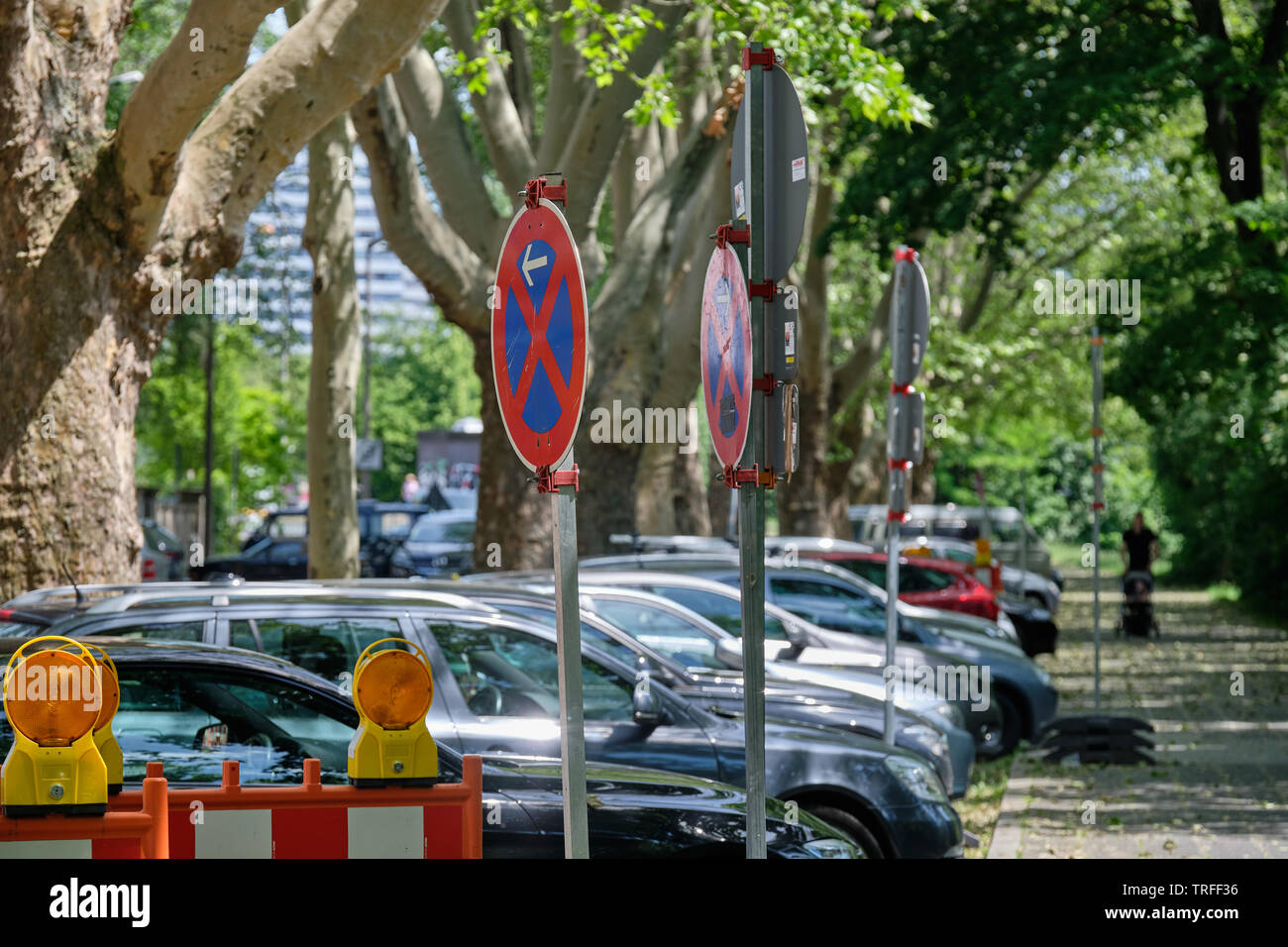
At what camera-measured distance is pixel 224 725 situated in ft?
17.9

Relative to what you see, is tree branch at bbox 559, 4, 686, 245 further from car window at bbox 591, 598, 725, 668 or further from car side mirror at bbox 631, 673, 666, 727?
car side mirror at bbox 631, 673, 666, 727

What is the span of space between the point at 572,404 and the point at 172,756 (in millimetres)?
2156

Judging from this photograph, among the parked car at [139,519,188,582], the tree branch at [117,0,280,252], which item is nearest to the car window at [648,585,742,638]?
the tree branch at [117,0,280,252]

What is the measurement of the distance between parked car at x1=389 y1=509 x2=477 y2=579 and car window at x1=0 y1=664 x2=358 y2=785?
1966 cm

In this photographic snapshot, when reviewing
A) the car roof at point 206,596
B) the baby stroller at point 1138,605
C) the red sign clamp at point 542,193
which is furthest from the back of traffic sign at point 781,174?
the baby stroller at point 1138,605

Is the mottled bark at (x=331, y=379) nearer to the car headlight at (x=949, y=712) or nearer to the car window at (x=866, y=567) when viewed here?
the car window at (x=866, y=567)

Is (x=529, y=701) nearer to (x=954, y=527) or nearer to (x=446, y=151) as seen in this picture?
(x=446, y=151)

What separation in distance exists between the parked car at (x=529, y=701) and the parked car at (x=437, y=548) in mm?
17553

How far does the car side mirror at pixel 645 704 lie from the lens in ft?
23.1

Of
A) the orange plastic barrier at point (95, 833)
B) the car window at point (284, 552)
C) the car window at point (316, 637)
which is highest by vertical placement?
the car window at point (316, 637)

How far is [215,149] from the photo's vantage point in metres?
9.07

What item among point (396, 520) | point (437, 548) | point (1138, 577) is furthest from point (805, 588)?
point (396, 520)

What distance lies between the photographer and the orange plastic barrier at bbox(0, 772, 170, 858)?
386cm

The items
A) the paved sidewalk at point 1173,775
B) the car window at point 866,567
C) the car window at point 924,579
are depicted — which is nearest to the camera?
the paved sidewalk at point 1173,775
